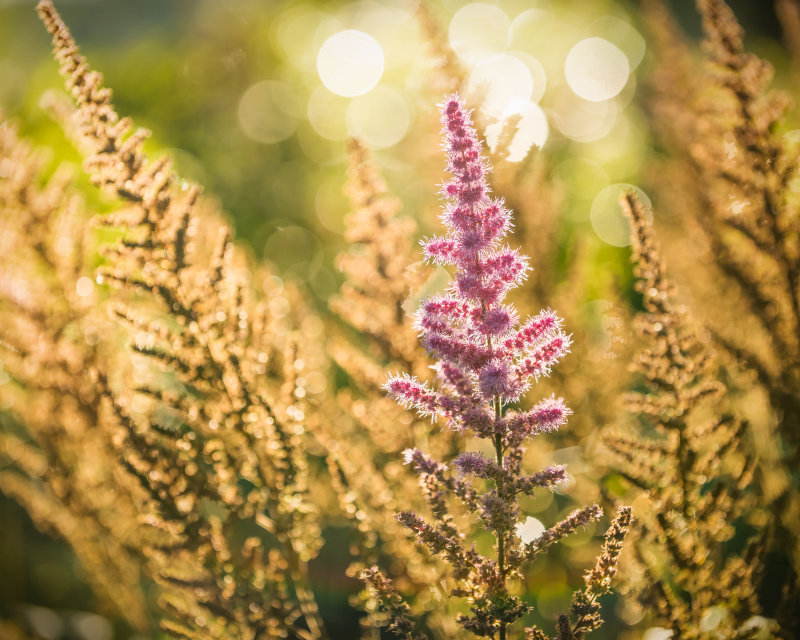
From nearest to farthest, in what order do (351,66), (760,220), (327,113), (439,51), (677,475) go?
(677,475) → (760,220) → (439,51) → (327,113) → (351,66)

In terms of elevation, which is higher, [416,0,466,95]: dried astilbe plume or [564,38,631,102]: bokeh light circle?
[564,38,631,102]: bokeh light circle

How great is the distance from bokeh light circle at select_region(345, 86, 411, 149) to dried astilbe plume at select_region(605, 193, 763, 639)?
49.0 feet

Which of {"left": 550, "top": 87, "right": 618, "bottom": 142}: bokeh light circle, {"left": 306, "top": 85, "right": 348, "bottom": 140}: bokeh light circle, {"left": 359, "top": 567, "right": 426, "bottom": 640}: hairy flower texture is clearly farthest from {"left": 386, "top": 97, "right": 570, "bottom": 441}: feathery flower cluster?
{"left": 306, "top": 85, "right": 348, "bottom": 140}: bokeh light circle

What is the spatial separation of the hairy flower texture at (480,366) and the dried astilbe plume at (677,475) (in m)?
0.75

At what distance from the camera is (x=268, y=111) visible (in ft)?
63.1

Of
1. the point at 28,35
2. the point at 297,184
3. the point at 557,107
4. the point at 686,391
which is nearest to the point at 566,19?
the point at 557,107

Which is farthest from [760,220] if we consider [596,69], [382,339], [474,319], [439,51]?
[596,69]

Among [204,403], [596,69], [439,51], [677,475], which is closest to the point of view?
[677,475]

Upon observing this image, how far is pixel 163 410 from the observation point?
4992mm

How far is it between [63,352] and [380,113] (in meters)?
16.4

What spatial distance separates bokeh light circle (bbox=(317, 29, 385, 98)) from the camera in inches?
734

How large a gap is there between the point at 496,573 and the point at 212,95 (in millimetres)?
16820

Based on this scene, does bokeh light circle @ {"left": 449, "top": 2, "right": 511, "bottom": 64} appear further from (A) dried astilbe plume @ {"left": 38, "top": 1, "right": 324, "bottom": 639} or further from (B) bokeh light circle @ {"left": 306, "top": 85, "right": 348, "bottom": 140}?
(A) dried astilbe plume @ {"left": 38, "top": 1, "right": 324, "bottom": 639}

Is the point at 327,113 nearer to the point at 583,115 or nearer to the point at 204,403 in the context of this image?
the point at 583,115
